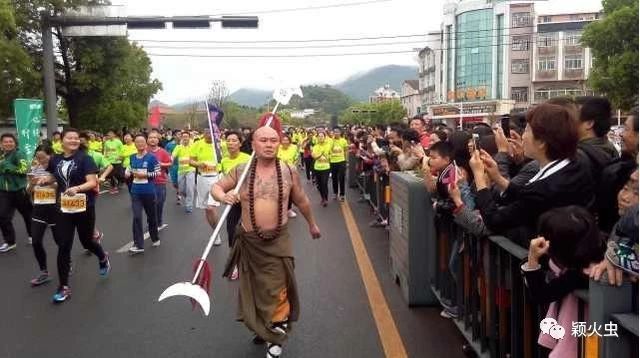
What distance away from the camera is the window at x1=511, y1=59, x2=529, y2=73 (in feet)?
254

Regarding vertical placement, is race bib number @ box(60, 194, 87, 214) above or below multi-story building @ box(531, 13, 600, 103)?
below

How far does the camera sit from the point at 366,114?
334ft

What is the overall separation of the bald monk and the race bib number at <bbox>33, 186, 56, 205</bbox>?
3.04m

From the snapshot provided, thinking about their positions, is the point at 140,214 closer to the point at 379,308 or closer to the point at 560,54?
the point at 379,308

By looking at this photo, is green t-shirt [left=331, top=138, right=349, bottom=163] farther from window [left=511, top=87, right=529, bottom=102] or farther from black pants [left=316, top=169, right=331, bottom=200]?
window [left=511, top=87, right=529, bottom=102]

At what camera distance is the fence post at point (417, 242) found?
5.50 meters

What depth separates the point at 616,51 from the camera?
34.8 meters

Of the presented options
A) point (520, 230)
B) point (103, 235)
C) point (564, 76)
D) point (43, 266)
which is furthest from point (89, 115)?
point (564, 76)

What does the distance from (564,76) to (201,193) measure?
239ft

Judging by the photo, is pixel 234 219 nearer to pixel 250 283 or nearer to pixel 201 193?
pixel 201 193

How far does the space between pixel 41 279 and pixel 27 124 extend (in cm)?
961

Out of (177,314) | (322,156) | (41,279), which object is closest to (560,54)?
(322,156)

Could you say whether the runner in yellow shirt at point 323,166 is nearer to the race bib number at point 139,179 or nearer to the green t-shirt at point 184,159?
the green t-shirt at point 184,159

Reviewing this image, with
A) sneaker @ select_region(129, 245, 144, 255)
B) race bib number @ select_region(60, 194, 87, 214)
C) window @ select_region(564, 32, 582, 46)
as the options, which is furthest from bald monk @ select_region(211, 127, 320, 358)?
window @ select_region(564, 32, 582, 46)
